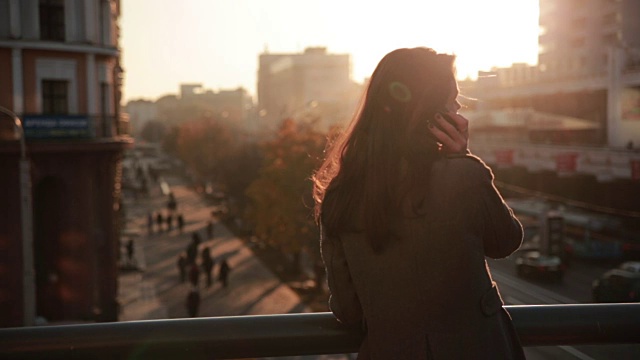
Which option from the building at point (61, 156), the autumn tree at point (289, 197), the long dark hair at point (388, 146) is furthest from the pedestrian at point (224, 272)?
the long dark hair at point (388, 146)

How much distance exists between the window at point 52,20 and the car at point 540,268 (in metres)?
14.4

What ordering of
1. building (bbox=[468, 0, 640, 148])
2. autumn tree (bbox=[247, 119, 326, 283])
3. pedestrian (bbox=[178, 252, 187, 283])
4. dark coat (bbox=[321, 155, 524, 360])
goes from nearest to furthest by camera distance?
dark coat (bbox=[321, 155, 524, 360]), autumn tree (bbox=[247, 119, 326, 283]), pedestrian (bbox=[178, 252, 187, 283]), building (bbox=[468, 0, 640, 148])

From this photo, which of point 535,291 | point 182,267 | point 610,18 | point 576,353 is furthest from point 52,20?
point 610,18

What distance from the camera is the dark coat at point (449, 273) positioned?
2248 mm

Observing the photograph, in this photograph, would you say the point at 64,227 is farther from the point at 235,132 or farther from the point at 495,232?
the point at 235,132

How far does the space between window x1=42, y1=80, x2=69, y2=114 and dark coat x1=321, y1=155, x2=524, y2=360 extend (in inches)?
919

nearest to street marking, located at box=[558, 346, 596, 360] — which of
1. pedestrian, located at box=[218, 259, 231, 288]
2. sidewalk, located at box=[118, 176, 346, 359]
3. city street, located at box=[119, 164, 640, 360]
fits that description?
city street, located at box=[119, 164, 640, 360]

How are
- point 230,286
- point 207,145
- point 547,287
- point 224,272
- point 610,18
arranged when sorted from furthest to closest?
1. point 207,145
2. point 610,18
3. point 230,286
4. point 224,272
5. point 547,287

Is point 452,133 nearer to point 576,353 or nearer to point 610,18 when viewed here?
point 576,353

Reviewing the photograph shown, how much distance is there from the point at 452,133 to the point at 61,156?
2287cm

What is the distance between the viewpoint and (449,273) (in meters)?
2.25

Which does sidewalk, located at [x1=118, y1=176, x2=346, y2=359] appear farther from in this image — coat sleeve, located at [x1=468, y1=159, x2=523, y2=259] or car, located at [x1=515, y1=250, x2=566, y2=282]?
coat sleeve, located at [x1=468, y1=159, x2=523, y2=259]

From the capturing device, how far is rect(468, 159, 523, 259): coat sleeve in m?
2.25

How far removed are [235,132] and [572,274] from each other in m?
77.4
